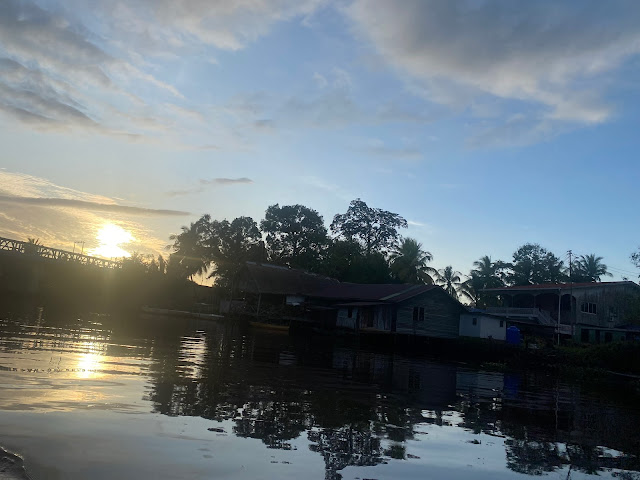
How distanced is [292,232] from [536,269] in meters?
34.4

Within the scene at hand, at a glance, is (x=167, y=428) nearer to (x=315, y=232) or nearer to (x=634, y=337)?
(x=634, y=337)

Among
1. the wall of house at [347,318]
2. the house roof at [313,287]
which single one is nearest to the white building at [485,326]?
the house roof at [313,287]

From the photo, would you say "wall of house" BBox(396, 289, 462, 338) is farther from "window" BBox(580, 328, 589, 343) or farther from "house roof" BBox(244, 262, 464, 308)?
"window" BBox(580, 328, 589, 343)

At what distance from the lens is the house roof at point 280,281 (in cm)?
5175

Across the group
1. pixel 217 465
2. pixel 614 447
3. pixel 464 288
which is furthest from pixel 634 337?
pixel 217 465

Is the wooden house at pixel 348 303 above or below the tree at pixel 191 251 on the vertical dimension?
below

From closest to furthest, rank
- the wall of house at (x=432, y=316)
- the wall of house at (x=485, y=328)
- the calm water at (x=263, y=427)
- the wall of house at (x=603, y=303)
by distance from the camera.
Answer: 1. the calm water at (x=263, y=427)
2. the wall of house at (x=432, y=316)
3. the wall of house at (x=485, y=328)
4. the wall of house at (x=603, y=303)

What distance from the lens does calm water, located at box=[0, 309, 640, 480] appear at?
5.57 meters

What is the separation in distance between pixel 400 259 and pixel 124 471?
198ft

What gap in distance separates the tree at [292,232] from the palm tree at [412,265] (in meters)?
12.4

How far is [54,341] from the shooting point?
16094 mm

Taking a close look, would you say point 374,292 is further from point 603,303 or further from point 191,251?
point 191,251

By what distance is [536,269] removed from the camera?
7069 cm

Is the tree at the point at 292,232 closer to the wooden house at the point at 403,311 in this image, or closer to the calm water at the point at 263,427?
the wooden house at the point at 403,311
